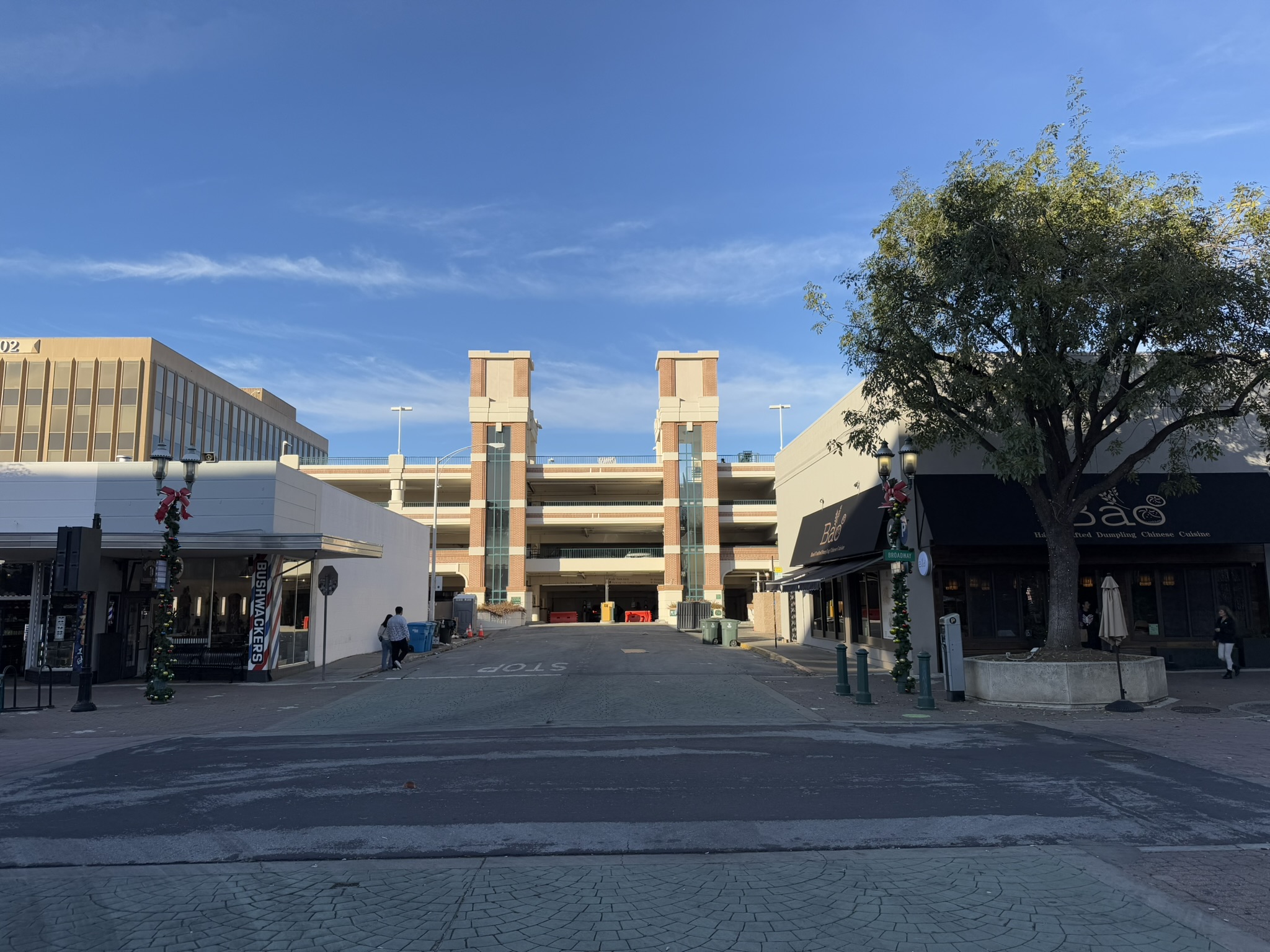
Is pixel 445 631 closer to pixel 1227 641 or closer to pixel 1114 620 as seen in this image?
pixel 1114 620

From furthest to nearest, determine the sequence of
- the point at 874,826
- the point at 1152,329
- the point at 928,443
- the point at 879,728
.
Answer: the point at 928,443 → the point at 1152,329 → the point at 879,728 → the point at 874,826

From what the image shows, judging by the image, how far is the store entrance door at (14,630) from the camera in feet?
71.3

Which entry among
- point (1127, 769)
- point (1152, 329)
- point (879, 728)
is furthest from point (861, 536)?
point (1127, 769)

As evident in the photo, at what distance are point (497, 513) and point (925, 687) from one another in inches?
2094

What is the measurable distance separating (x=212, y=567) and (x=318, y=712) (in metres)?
8.63

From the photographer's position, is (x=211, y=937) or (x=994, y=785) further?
(x=994, y=785)

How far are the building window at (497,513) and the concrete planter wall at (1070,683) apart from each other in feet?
169

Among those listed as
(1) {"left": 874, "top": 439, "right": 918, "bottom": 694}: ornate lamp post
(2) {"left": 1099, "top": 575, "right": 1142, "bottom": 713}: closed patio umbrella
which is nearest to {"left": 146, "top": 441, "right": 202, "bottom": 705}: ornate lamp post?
(1) {"left": 874, "top": 439, "right": 918, "bottom": 694}: ornate lamp post

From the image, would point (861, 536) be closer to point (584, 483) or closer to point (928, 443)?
point (928, 443)

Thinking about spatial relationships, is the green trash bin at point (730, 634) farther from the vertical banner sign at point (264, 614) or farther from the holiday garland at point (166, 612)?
the holiday garland at point (166, 612)

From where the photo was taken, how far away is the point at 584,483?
7075 centimetres

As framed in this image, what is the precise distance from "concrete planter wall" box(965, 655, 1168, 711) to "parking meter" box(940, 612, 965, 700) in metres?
0.38

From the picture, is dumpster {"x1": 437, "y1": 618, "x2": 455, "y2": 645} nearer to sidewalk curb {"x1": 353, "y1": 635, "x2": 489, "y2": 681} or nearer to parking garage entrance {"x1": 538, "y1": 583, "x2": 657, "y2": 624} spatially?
sidewalk curb {"x1": 353, "y1": 635, "x2": 489, "y2": 681}

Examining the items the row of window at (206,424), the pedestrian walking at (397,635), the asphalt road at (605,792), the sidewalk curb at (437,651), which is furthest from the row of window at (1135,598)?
the row of window at (206,424)
